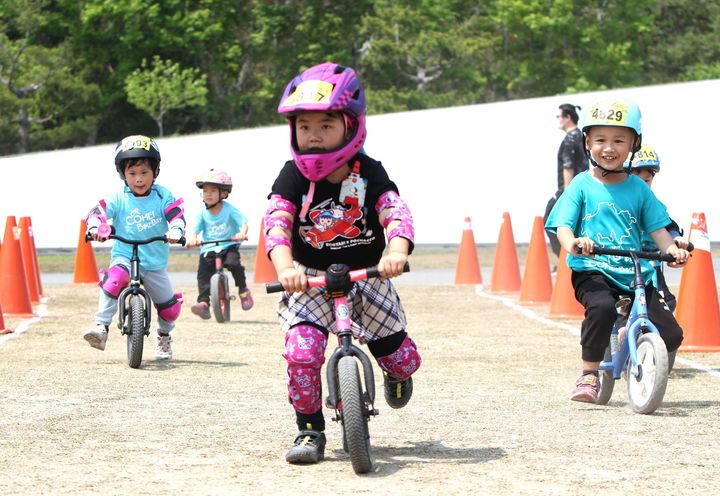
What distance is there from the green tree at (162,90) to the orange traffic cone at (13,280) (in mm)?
34478

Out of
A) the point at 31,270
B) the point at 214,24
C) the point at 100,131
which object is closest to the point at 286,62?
the point at 214,24

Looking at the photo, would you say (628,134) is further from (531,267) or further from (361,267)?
(531,267)

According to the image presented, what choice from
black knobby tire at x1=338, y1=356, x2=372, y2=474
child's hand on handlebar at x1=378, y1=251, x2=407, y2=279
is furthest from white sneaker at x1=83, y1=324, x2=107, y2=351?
child's hand on handlebar at x1=378, y1=251, x2=407, y2=279

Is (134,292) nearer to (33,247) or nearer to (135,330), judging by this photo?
(135,330)

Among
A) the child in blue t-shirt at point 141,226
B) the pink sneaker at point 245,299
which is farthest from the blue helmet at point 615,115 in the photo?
the pink sneaker at point 245,299

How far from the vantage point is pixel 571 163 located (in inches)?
664

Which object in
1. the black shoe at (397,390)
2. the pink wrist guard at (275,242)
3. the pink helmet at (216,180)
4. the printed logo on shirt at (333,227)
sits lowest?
the black shoe at (397,390)

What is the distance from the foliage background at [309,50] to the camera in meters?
52.8

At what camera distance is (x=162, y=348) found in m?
11.4

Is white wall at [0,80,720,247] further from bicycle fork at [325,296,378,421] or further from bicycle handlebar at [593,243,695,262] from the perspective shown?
bicycle fork at [325,296,378,421]

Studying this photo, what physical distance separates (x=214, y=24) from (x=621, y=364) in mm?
46987

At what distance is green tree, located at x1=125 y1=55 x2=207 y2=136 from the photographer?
164 feet

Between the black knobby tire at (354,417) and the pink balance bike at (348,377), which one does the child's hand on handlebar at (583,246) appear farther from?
the black knobby tire at (354,417)

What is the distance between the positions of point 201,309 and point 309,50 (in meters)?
42.2
